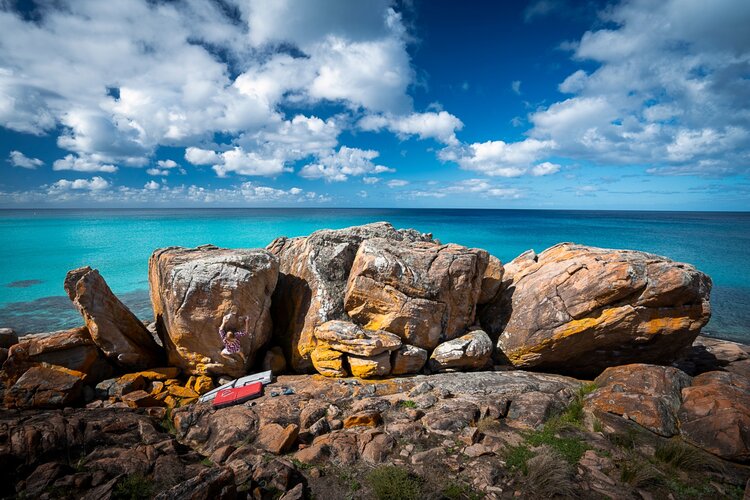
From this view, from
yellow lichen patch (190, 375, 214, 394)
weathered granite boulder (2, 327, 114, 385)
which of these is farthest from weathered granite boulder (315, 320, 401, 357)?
weathered granite boulder (2, 327, 114, 385)

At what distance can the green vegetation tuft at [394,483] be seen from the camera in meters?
6.62

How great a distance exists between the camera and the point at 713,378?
10.4 metres

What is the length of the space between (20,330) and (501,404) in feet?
98.7

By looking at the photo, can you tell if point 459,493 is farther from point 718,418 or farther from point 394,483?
point 718,418

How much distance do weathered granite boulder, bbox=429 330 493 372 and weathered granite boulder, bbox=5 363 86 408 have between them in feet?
39.5

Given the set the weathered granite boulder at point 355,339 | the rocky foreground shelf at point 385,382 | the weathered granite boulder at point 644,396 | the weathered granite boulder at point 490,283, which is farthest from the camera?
the weathered granite boulder at point 490,283

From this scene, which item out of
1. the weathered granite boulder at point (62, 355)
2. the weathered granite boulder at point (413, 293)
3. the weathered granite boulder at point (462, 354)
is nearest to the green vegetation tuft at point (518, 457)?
the weathered granite boulder at point (462, 354)

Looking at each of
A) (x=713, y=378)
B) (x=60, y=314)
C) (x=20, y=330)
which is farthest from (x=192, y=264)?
(x=60, y=314)

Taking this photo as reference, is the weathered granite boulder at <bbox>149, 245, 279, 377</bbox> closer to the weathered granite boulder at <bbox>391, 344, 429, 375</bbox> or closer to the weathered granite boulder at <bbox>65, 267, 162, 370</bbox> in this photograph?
the weathered granite boulder at <bbox>65, 267, 162, 370</bbox>

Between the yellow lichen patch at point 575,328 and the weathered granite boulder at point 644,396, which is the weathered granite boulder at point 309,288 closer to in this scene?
the yellow lichen patch at point 575,328

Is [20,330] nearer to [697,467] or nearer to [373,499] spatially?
[373,499]

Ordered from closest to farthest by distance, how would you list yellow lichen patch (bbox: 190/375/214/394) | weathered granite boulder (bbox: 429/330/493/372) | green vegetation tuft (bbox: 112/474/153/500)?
green vegetation tuft (bbox: 112/474/153/500)
yellow lichen patch (bbox: 190/375/214/394)
weathered granite boulder (bbox: 429/330/493/372)

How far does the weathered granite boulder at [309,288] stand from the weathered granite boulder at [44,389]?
667 centimetres

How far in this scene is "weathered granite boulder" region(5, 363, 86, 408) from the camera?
9.92 metres
